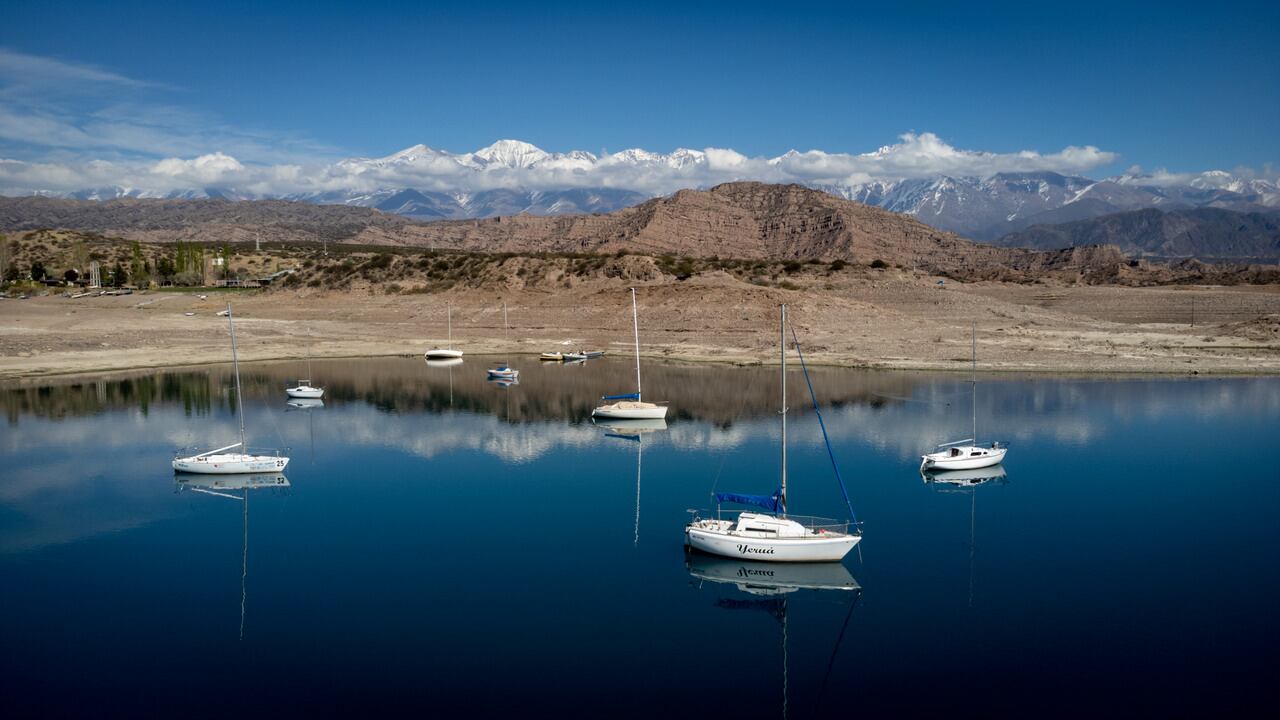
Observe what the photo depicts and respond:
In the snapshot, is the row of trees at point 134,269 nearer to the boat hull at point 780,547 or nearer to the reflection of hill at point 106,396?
the reflection of hill at point 106,396

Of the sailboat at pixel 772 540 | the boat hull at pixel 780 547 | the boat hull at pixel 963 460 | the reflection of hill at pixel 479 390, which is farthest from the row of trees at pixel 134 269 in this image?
the boat hull at pixel 780 547

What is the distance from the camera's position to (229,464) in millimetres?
39875

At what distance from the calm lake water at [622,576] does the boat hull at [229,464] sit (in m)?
1.55

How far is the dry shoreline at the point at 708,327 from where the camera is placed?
77688mm

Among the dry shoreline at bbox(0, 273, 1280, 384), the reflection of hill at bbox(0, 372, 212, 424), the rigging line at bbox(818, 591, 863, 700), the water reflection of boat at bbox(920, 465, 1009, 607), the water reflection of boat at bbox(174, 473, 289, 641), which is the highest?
the dry shoreline at bbox(0, 273, 1280, 384)

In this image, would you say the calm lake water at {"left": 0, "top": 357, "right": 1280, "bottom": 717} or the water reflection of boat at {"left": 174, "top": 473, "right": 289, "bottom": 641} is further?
the water reflection of boat at {"left": 174, "top": 473, "right": 289, "bottom": 641}

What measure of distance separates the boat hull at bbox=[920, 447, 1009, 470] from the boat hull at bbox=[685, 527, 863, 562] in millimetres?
13551

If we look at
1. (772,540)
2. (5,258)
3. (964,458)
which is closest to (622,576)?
(772,540)

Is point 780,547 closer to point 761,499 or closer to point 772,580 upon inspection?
point 772,580

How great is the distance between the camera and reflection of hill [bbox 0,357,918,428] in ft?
188

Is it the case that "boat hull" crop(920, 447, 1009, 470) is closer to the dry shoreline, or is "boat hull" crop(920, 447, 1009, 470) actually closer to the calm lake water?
the calm lake water

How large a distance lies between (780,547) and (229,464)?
2573 centimetres

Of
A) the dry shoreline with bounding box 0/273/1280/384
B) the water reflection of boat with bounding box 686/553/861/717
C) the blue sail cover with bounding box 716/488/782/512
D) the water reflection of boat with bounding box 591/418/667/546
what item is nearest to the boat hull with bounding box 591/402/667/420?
the water reflection of boat with bounding box 591/418/667/546

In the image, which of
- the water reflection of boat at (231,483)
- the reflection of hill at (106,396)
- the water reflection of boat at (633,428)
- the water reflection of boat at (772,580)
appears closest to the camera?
the water reflection of boat at (772,580)
